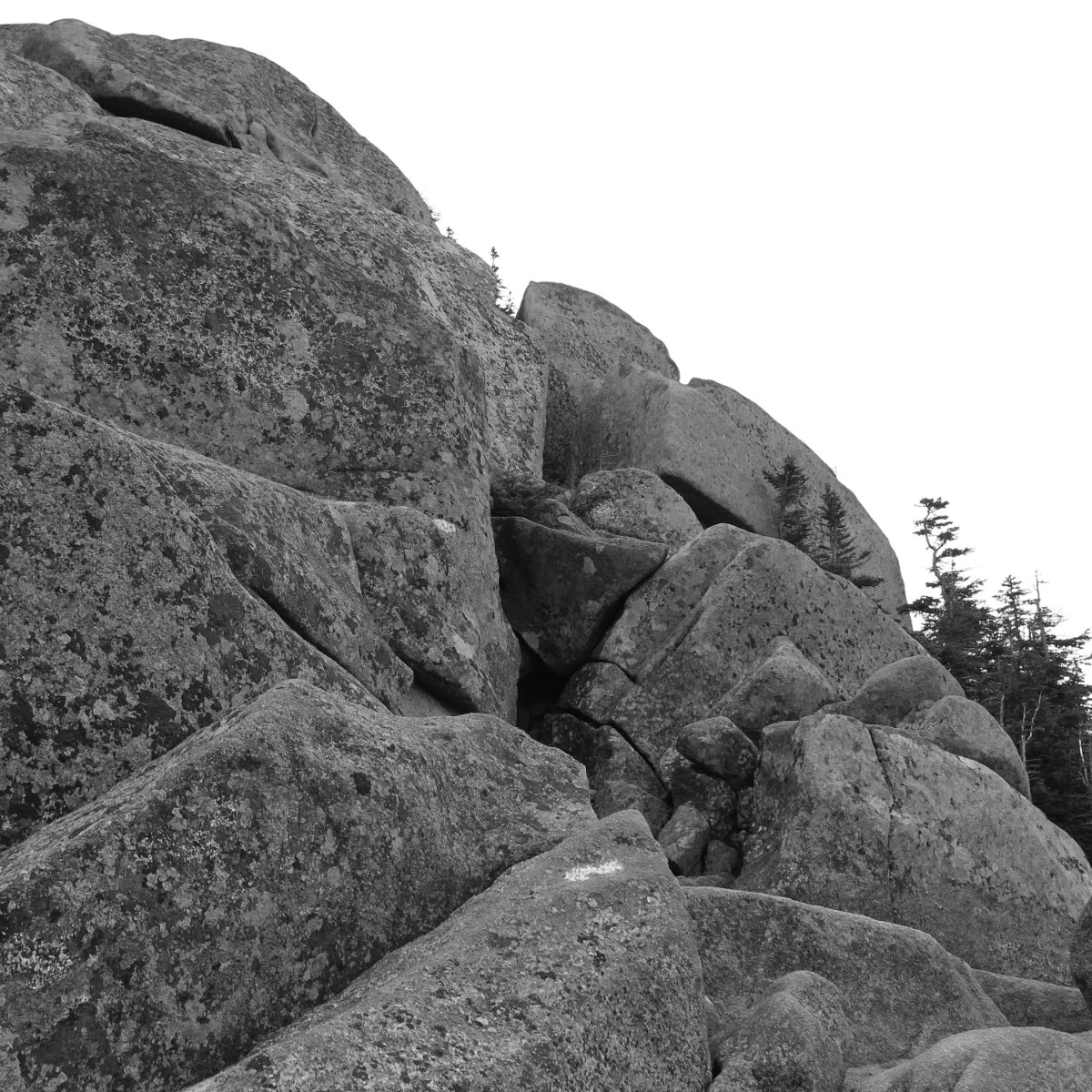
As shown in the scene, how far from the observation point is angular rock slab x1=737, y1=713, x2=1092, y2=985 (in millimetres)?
16078

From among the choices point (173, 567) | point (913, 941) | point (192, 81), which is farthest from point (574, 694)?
point (192, 81)

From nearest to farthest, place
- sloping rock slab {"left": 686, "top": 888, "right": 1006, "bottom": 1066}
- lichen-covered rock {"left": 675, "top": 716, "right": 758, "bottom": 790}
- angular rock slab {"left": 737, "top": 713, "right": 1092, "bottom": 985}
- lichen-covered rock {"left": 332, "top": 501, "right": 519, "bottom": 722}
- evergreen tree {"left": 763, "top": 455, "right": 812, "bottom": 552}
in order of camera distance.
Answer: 1. sloping rock slab {"left": 686, "top": 888, "right": 1006, "bottom": 1066}
2. lichen-covered rock {"left": 332, "top": 501, "right": 519, "bottom": 722}
3. angular rock slab {"left": 737, "top": 713, "right": 1092, "bottom": 985}
4. lichen-covered rock {"left": 675, "top": 716, "right": 758, "bottom": 790}
5. evergreen tree {"left": 763, "top": 455, "right": 812, "bottom": 552}

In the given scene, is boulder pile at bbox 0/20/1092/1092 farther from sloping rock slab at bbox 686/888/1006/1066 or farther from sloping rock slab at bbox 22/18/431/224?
sloping rock slab at bbox 22/18/431/224

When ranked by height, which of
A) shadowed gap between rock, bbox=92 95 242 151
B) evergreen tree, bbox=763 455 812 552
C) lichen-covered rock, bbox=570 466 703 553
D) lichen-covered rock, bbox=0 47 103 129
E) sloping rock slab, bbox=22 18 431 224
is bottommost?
lichen-covered rock, bbox=570 466 703 553

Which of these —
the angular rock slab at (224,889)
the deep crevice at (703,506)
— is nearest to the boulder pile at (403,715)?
the angular rock slab at (224,889)

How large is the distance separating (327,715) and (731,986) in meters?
4.58

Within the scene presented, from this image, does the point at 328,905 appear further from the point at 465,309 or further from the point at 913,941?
the point at 465,309

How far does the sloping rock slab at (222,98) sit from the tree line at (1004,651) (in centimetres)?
1483

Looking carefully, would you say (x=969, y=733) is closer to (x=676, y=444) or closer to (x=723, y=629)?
(x=723, y=629)

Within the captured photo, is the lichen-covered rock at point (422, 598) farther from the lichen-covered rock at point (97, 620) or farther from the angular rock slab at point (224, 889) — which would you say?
the angular rock slab at point (224, 889)

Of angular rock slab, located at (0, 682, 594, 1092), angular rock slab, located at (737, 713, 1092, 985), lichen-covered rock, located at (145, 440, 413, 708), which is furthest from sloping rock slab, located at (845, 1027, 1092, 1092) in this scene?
angular rock slab, located at (737, 713, 1092, 985)

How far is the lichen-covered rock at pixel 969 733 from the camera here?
19.0 m

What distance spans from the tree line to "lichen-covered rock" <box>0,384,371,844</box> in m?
23.0

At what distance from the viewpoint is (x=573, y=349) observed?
33906 millimetres
